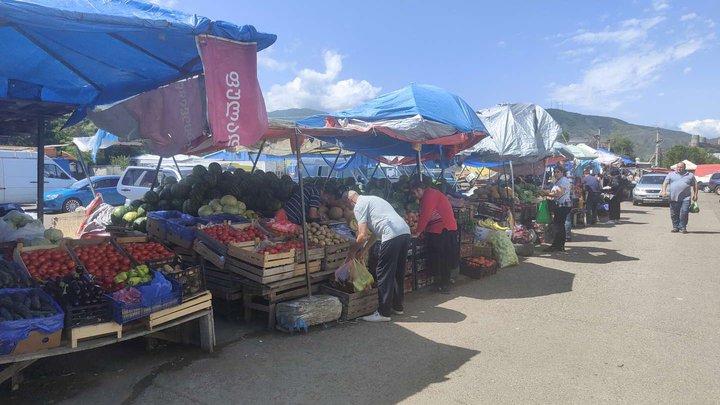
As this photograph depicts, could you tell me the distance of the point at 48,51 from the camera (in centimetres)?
481

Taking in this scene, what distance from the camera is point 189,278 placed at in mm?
4898

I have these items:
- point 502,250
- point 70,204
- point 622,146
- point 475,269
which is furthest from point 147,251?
point 622,146

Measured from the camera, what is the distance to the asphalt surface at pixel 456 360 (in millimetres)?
4059

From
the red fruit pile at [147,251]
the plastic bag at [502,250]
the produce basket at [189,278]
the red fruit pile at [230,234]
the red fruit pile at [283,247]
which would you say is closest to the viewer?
the produce basket at [189,278]

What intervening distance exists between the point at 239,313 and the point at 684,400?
16.3 ft

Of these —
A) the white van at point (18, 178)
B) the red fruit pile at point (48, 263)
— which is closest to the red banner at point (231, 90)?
the red fruit pile at point (48, 263)

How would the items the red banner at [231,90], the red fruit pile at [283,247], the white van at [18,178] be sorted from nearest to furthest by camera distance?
the red banner at [231,90], the red fruit pile at [283,247], the white van at [18,178]

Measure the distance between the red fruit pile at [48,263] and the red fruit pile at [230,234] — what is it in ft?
5.41

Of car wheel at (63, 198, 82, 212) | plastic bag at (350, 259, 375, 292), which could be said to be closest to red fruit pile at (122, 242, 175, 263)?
plastic bag at (350, 259, 375, 292)

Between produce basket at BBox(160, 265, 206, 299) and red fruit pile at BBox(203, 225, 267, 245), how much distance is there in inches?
36.3

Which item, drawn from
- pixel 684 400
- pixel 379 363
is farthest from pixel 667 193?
pixel 379 363

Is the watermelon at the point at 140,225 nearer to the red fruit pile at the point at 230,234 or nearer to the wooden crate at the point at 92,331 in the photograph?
the red fruit pile at the point at 230,234

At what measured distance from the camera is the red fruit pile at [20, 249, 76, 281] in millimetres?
4562

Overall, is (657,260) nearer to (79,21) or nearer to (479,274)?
(479,274)
